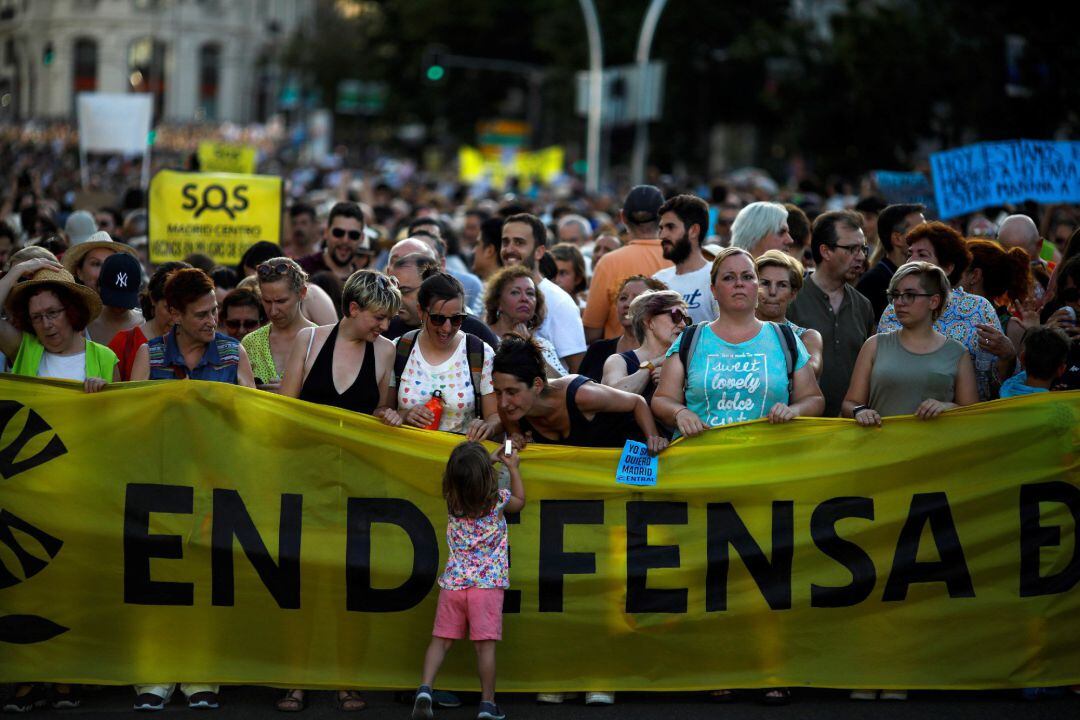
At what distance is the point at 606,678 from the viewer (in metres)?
6.88

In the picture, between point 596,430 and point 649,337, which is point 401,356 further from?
point 649,337

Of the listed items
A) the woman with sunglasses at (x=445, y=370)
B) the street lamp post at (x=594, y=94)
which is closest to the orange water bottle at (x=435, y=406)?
the woman with sunglasses at (x=445, y=370)

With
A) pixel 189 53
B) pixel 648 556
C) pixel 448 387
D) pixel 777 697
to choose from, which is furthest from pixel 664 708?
pixel 189 53

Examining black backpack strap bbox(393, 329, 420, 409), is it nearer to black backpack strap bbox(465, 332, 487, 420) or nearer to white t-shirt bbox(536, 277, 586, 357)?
black backpack strap bbox(465, 332, 487, 420)

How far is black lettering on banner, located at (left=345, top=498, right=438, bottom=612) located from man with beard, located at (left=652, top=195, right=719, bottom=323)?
8.09 feet

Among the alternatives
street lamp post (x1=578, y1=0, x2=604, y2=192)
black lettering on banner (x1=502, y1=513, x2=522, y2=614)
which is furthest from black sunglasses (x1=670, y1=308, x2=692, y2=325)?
street lamp post (x1=578, y1=0, x2=604, y2=192)

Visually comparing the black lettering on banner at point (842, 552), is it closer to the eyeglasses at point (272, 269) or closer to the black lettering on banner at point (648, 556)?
the black lettering on banner at point (648, 556)

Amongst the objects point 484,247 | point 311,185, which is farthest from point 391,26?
point 484,247

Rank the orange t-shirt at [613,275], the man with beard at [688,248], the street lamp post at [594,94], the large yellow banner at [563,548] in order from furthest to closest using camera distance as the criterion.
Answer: the street lamp post at [594,94] < the orange t-shirt at [613,275] < the man with beard at [688,248] < the large yellow banner at [563,548]

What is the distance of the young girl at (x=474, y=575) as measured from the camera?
6.44 m

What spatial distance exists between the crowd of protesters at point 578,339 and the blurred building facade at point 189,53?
217ft

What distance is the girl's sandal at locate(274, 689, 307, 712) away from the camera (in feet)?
22.0

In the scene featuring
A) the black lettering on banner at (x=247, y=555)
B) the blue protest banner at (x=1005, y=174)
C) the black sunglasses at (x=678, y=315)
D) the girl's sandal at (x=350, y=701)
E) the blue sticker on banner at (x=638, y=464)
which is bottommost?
the girl's sandal at (x=350, y=701)

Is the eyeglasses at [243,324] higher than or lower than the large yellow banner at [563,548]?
higher
